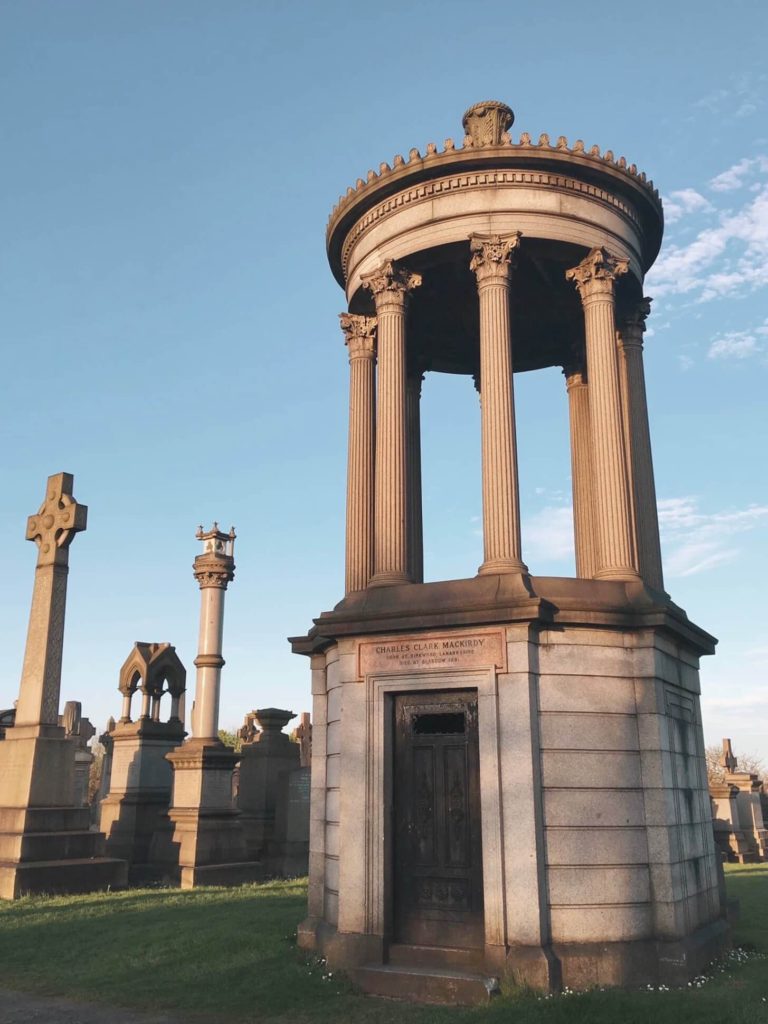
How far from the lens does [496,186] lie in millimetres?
14109

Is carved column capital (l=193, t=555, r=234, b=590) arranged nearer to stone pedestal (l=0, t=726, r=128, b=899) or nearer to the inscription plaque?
stone pedestal (l=0, t=726, r=128, b=899)

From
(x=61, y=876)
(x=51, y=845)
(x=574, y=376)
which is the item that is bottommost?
(x=61, y=876)

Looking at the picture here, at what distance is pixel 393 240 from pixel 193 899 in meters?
13.1

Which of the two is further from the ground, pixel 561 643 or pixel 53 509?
pixel 53 509

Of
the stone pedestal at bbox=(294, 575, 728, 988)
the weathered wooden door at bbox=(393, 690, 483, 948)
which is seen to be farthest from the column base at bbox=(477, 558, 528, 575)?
the weathered wooden door at bbox=(393, 690, 483, 948)

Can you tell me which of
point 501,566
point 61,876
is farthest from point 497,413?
point 61,876

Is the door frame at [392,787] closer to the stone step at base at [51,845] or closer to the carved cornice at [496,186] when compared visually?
the carved cornice at [496,186]

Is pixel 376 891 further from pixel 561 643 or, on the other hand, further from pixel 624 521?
pixel 624 521

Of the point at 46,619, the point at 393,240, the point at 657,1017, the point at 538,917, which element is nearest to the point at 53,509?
the point at 46,619

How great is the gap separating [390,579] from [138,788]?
1562 centimetres

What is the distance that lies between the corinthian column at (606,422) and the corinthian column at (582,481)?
2.45 meters

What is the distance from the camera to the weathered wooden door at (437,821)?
11344 millimetres

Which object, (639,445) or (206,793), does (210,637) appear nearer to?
(206,793)

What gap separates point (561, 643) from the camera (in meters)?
11.7
